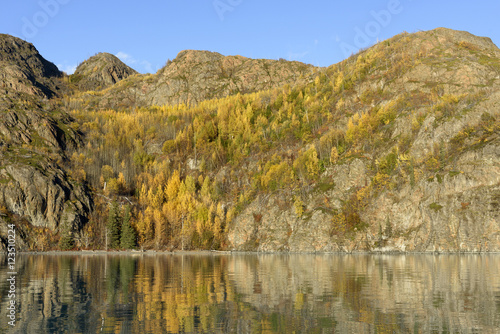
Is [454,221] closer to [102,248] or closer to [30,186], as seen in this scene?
[102,248]

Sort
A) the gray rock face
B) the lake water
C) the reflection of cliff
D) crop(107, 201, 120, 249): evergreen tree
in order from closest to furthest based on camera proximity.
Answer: the lake water → the reflection of cliff → crop(107, 201, 120, 249): evergreen tree → the gray rock face

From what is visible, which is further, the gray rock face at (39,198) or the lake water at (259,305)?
the gray rock face at (39,198)

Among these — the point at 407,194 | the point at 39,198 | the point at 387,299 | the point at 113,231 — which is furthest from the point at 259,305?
the point at 39,198

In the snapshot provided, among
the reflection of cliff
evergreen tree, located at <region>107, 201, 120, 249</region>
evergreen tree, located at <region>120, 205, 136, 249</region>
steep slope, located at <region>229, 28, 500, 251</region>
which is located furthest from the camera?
evergreen tree, located at <region>107, 201, 120, 249</region>

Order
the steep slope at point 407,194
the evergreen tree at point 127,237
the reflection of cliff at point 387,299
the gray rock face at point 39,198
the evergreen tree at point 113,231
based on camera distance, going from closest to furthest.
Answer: the reflection of cliff at point 387,299 → the steep slope at point 407,194 → the evergreen tree at point 127,237 → the evergreen tree at point 113,231 → the gray rock face at point 39,198

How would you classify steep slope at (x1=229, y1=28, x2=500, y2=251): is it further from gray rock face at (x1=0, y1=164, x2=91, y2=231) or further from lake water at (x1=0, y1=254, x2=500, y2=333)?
lake water at (x1=0, y1=254, x2=500, y2=333)

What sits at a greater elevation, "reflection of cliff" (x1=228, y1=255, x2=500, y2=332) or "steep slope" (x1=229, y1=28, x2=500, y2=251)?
"steep slope" (x1=229, y1=28, x2=500, y2=251)

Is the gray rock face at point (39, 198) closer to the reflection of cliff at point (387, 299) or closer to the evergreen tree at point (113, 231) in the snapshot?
the evergreen tree at point (113, 231)

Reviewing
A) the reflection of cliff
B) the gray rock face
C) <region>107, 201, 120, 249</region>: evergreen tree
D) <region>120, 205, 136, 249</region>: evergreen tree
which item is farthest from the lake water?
the gray rock face

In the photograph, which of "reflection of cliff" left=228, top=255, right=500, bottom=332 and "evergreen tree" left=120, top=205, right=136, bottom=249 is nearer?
"reflection of cliff" left=228, top=255, right=500, bottom=332

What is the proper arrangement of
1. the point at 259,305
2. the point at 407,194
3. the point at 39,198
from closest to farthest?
the point at 259,305 → the point at 407,194 → the point at 39,198

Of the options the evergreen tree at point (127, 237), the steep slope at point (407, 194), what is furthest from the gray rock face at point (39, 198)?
the steep slope at point (407, 194)

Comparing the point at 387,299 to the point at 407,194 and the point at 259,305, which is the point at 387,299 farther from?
the point at 407,194

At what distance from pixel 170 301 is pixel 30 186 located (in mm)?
160687
